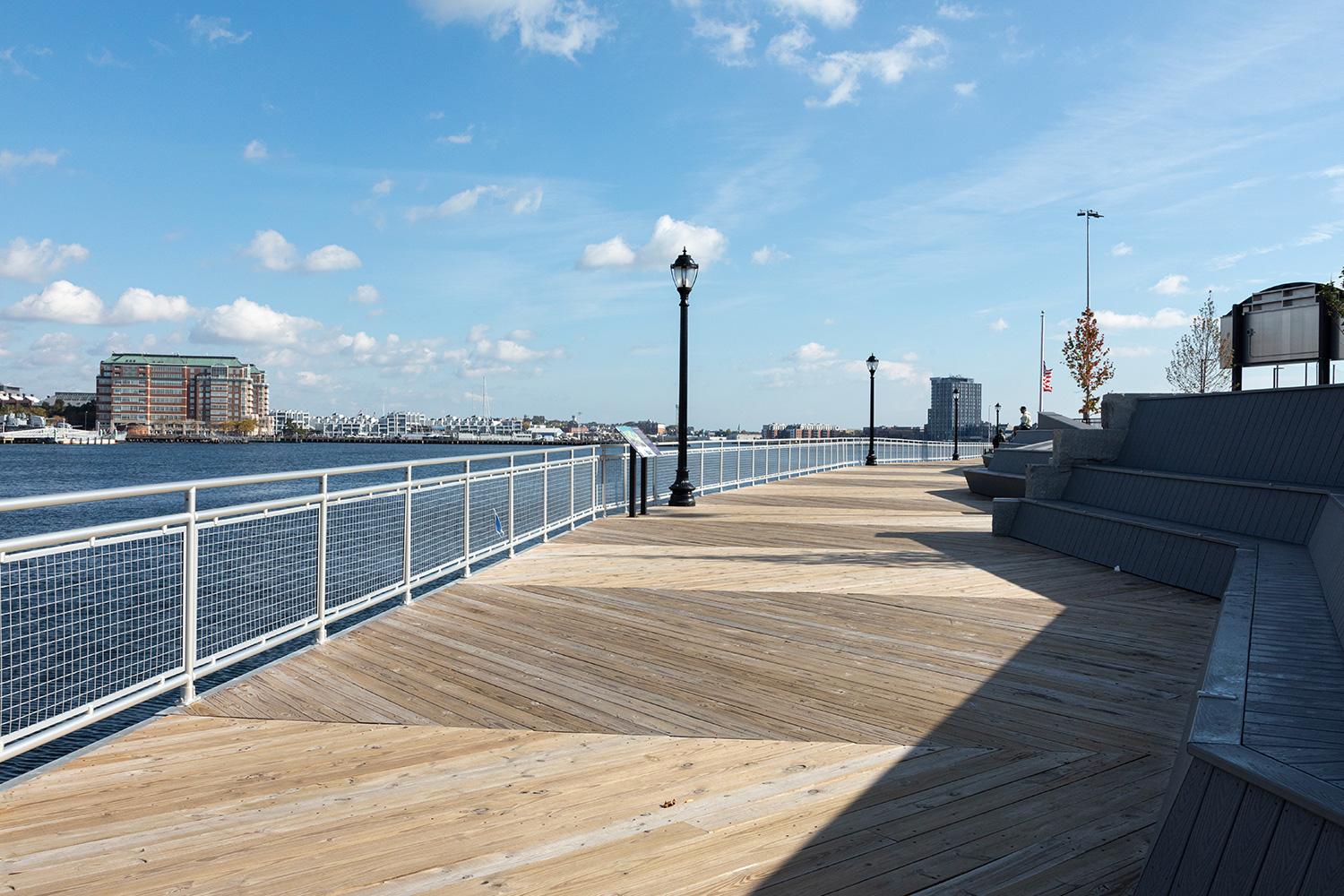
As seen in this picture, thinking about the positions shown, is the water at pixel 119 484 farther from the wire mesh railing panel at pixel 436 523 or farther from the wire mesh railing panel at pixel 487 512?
the wire mesh railing panel at pixel 436 523

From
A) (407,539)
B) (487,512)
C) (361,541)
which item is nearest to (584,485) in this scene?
(487,512)

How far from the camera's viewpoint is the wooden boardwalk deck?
8.32 ft

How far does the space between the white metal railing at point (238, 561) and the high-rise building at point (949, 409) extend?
11364cm

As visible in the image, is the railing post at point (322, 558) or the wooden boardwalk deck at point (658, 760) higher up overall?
the railing post at point (322, 558)

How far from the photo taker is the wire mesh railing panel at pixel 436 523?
6.79 m

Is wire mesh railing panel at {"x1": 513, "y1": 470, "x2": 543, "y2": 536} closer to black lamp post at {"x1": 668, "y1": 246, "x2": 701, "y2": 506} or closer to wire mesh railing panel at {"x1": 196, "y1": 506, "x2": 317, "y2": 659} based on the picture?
wire mesh railing panel at {"x1": 196, "y1": 506, "x2": 317, "y2": 659}

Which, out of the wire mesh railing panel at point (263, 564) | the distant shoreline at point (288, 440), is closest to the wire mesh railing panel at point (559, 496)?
the wire mesh railing panel at point (263, 564)

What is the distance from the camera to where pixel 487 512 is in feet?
26.6

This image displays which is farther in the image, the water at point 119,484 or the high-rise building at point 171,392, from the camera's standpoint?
the high-rise building at point 171,392

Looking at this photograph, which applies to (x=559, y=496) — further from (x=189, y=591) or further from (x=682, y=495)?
(x=189, y=591)

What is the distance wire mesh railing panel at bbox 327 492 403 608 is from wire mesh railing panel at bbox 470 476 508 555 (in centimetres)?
112

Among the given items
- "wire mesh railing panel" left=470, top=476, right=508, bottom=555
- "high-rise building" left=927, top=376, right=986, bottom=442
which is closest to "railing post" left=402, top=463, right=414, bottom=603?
"wire mesh railing panel" left=470, top=476, right=508, bottom=555

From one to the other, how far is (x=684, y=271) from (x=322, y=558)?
9.73 m

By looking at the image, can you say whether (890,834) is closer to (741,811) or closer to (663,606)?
(741,811)
